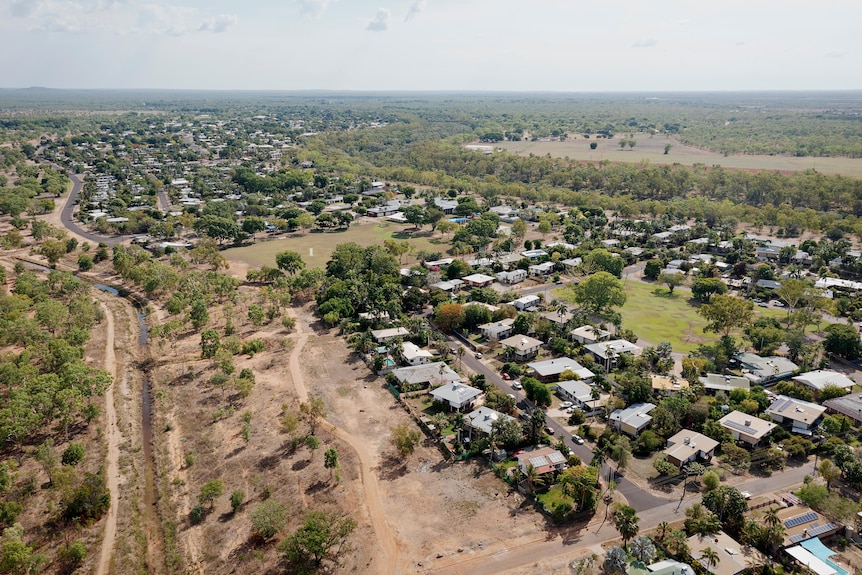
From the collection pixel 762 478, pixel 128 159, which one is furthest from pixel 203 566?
pixel 128 159

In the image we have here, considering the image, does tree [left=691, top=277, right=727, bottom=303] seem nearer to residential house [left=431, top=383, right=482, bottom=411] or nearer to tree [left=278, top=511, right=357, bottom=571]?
residential house [left=431, top=383, right=482, bottom=411]

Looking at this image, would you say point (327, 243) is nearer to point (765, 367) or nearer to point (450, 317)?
point (450, 317)

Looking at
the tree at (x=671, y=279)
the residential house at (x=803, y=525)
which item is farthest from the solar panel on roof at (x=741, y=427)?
the tree at (x=671, y=279)

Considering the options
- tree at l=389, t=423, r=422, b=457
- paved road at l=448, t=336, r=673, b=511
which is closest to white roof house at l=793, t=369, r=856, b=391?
paved road at l=448, t=336, r=673, b=511

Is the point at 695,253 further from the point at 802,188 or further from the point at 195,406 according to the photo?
the point at 195,406

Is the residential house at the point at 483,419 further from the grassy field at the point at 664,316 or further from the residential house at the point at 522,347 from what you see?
the grassy field at the point at 664,316

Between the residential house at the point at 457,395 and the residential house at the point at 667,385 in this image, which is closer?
the residential house at the point at 457,395
